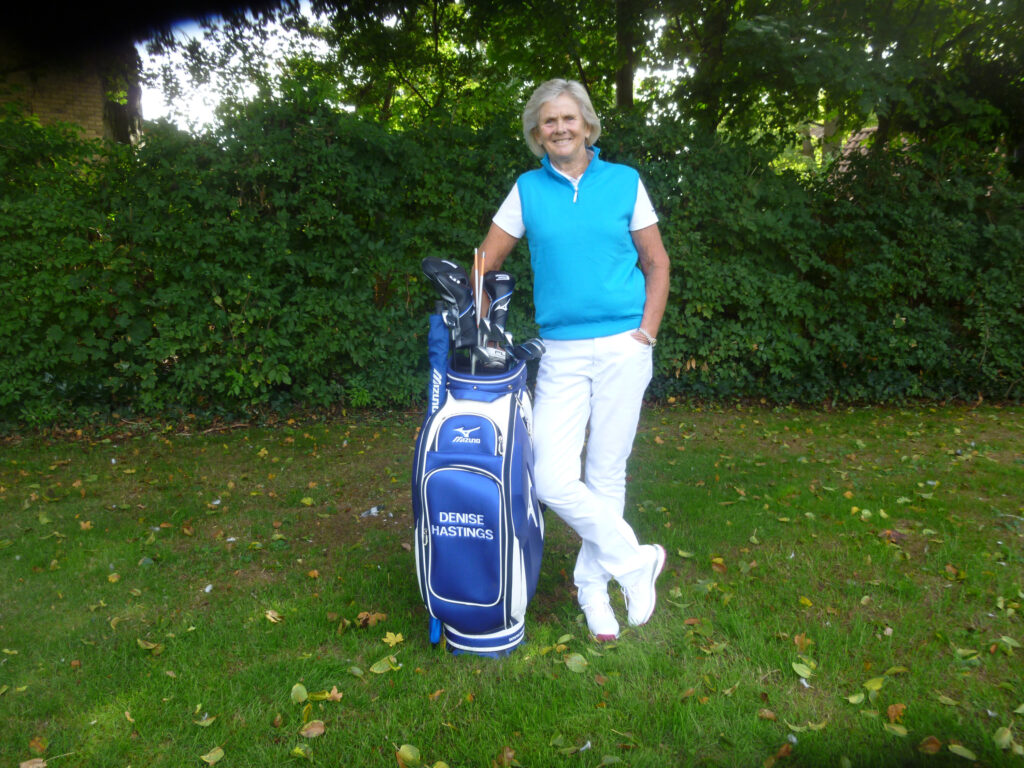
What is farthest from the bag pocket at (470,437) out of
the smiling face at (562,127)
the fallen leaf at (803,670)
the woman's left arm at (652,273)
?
the fallen leaf at (803,670)

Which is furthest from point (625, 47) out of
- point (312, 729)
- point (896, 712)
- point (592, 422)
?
point (312, 729)

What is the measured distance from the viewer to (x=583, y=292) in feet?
9.48

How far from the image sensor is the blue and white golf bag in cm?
267

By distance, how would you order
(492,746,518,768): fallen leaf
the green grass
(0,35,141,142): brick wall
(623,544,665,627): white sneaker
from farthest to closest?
1. (0,35,141,142): brick wall
2. (623,544,665,627): white sneaker
3. the green grass
4. (492,746,518,768): fallen leaf

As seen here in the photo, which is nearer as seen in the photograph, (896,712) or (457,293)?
(896,712)

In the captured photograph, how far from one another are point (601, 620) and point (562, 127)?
2.02 metres

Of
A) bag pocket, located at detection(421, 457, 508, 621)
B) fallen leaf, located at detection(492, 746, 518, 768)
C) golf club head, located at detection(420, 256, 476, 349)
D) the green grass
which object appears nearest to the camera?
fallen leaf, located at detection(492, 746, 518, 768)

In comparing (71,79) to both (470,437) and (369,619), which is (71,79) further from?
(470,437)

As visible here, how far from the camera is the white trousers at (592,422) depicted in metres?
2.93

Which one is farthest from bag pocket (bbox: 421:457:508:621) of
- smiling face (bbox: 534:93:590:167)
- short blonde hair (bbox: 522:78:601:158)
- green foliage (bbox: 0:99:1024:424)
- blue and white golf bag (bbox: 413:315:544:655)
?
green foliage (bbox: 0:99:1024:424)

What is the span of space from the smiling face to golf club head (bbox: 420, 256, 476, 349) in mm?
609

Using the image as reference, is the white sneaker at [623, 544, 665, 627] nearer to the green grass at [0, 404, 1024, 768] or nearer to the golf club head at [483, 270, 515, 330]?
the green grass at [0, 404, 1024, 768]

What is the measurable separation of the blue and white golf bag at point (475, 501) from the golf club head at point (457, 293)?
0.25 ft

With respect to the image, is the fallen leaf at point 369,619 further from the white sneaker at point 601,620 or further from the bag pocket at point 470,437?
the bag pocket at point 470,437
